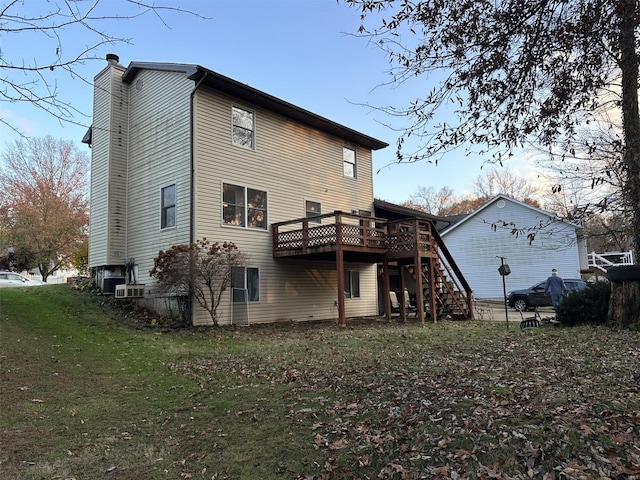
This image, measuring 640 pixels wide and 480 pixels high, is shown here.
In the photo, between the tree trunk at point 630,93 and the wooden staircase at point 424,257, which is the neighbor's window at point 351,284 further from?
the tree trunk at point 630,93

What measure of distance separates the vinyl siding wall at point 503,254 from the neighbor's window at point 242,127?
60.9 feet

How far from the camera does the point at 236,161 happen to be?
545 inches

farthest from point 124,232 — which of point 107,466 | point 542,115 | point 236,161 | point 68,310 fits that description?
point 542,115

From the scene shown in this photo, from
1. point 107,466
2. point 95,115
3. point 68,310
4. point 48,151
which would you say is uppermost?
point 48,151

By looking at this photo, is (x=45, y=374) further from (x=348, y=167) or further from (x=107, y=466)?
(x=348, y=167)

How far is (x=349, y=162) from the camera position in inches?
711

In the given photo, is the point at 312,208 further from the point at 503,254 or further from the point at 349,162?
the point at 503,254

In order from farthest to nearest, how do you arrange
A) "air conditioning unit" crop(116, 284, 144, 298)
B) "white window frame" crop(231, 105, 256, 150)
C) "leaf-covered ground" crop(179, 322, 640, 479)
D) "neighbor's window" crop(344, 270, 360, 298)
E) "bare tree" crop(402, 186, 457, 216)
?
"bare tree" crop(402, 186, 457, 216) → "neighbor's window" crop(344, 270, 360, 298) → "white window frame" crop(231, 105, 256, 150) → "air conditioning unit" crop(116, 284, 144, 298) → "leaf-covered ground" crop(179, 322, 640, 479)

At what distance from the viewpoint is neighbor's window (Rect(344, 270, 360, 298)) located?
56.7ft

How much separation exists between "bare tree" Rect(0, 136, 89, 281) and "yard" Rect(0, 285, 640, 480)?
75.8ft

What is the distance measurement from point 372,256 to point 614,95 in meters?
9.66

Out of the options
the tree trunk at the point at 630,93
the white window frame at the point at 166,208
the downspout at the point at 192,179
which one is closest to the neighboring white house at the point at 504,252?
the downspout at the point at 192,179

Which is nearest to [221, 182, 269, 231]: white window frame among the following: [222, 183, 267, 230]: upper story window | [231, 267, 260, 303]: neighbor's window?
[222, 183, 267, 230]: upper story window

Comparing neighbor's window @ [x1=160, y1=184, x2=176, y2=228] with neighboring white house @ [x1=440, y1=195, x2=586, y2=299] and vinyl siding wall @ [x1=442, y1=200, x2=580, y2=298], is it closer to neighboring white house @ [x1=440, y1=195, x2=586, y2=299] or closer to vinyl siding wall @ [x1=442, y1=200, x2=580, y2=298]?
neighboring white house @ [x1=440, y1=195, x2=586, y2=299]
